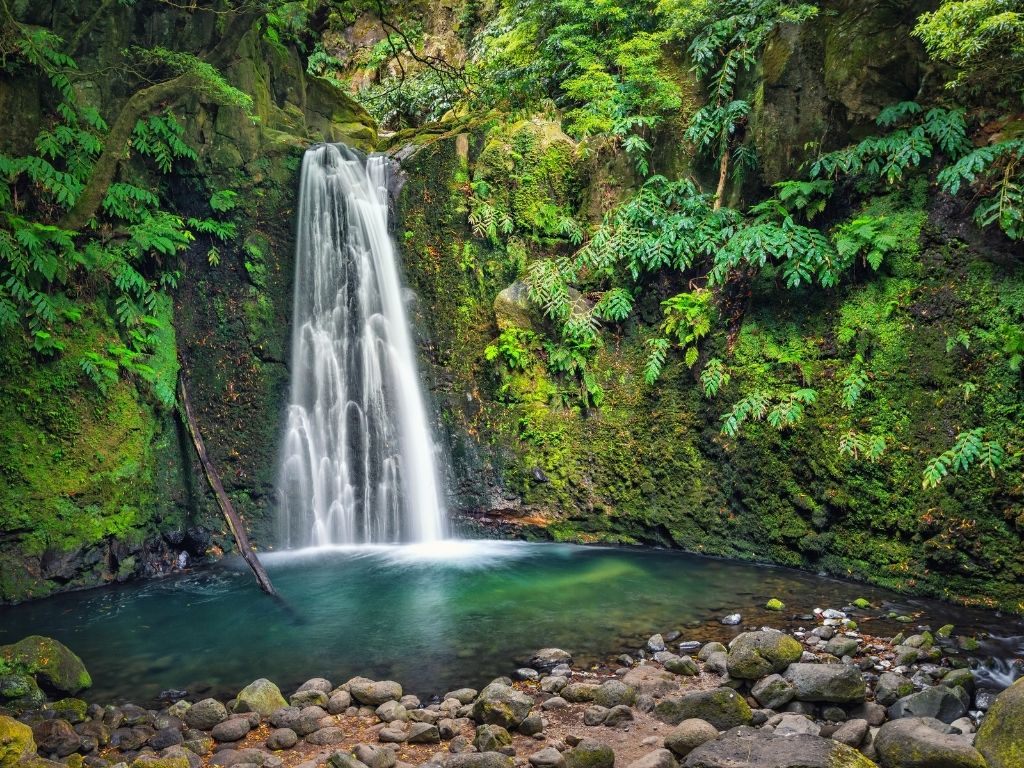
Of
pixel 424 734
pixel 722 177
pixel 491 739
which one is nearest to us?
pixel 491 739

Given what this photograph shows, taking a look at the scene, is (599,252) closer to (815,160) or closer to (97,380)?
(815,160)

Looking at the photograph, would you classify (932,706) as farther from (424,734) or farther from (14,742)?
(14,742)

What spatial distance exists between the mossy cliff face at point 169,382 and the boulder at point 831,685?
7.05 m

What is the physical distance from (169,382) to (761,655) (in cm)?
767

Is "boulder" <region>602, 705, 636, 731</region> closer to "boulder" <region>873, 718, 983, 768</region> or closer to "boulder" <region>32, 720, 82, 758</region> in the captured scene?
"boulder" <region>873, 718, 983, 768</region>

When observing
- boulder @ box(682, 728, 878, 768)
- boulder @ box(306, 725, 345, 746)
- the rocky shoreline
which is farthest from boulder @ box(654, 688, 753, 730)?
boulder @ box(306, 725, 345, 746)

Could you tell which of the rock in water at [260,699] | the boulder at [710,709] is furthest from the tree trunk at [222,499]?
the boulder at [710,709]

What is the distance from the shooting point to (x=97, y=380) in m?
7.52

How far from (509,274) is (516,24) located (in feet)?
17.9

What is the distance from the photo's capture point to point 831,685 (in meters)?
3.80

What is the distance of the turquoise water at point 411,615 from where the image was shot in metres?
4.90

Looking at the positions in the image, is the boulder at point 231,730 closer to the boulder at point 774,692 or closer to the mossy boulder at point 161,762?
the mossy boulder at point 161,762

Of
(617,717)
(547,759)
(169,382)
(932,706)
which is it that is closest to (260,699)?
(547,759)

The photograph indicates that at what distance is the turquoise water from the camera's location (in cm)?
490
